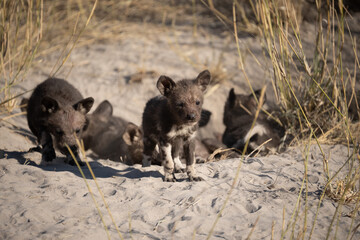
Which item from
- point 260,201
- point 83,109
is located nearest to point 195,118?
point 260,201

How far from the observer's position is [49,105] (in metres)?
4.38

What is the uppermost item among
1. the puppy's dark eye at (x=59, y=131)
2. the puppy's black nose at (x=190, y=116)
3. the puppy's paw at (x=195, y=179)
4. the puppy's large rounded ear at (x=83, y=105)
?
the puppy's black nose at (x=190, y=116)

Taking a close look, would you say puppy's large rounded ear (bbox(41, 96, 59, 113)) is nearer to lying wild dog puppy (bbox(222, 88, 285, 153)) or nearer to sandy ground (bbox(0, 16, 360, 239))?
sandy ground (bbox(0, 16, 360, 239))

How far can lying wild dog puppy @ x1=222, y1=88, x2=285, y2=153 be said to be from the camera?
19.6 ft

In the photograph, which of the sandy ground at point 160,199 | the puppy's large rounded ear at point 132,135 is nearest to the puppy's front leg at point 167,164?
the sandy ground at point 160,199

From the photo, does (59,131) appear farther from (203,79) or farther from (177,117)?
(203,79)

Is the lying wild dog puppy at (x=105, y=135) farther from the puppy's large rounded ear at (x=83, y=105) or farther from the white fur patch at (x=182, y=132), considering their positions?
the white fur patch at (x=182, y=132)

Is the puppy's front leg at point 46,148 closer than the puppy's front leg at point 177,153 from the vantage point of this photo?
No

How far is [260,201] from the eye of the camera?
3.51m

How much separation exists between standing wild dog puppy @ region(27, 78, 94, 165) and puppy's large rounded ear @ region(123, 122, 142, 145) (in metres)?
0.92

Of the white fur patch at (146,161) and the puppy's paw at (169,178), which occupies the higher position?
the puppy's paw at (169,178)

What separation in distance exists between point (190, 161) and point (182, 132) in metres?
0.32

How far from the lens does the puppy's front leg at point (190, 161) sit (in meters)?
4.04

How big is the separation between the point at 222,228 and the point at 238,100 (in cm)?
363
